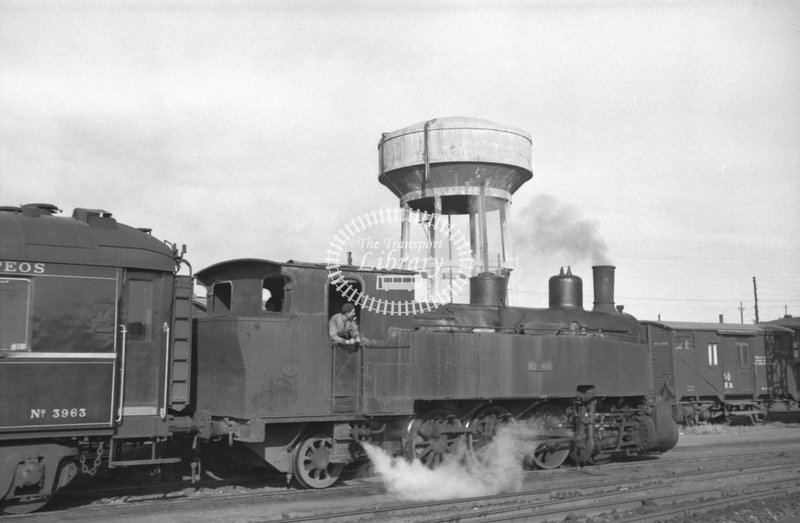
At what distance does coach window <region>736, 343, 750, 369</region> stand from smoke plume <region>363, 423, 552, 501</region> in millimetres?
14152

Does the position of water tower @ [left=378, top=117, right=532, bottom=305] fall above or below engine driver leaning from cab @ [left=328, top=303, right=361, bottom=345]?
above

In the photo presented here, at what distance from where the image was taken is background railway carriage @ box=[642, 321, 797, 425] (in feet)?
69.7

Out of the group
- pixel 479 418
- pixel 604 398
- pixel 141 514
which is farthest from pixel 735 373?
pixel 141 514

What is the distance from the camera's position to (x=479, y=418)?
11.5 meters

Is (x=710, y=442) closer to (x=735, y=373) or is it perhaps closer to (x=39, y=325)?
(x=735, y=373)

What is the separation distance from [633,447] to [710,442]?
5.06 meters

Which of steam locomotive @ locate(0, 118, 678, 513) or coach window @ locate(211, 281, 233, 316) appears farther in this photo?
coach window @ locate(211, 281, 233, 316)

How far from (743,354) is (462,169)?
11203 millimetres

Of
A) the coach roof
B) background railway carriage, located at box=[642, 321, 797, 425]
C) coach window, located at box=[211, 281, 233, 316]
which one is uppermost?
the coach roof

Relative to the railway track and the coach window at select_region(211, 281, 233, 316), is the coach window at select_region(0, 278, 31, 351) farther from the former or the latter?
the coach window at select_region(211, 281, 233, 316)

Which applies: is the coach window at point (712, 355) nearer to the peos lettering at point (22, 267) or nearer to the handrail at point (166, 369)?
the handrail at point (166, 369)

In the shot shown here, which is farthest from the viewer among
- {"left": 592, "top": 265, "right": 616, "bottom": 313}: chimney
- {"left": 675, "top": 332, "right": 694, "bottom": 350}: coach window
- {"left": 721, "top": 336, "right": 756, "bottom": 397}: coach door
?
{"left": 721, "top": 336, "right": 756, "bottom": 397}: coach door

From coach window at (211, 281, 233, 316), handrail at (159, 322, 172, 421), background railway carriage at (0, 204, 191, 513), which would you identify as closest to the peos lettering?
background railway carriage at (0, 204, 191, 513)

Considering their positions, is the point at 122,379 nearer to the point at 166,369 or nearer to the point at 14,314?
the point at 166,369
